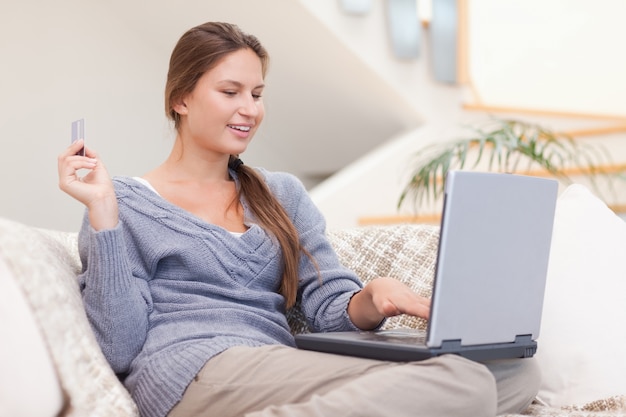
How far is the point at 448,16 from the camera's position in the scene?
4.07m

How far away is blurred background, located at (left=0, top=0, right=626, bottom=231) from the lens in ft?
12.8

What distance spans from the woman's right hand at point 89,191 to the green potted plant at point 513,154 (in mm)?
1166

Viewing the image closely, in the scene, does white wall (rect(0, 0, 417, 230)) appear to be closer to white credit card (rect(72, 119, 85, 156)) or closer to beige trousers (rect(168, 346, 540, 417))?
white credit card (rect(72, 119, 85, 156))

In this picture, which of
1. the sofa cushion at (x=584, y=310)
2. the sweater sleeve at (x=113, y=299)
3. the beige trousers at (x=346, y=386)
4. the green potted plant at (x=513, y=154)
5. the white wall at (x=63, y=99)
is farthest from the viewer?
the white wall at (x=63, y=99)

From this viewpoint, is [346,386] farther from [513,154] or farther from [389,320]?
[513,154]

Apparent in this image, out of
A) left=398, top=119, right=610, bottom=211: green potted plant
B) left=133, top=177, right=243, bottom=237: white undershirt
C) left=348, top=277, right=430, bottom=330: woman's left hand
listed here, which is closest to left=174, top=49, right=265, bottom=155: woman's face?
left=133, top=177, right=243, bottom=237: white undershirt

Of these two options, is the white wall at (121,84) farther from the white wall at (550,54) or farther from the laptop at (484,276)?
the laptop at (484,276)

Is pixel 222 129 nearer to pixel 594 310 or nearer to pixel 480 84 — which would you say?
pixel 594 310

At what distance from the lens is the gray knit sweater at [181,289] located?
1387mm

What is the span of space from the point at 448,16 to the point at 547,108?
0.65m

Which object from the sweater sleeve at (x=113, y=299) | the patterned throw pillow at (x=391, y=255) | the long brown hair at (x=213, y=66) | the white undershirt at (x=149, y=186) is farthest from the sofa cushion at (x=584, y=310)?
the sweater sleeve at (x=113, y=299)

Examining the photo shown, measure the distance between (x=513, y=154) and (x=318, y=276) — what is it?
202cm

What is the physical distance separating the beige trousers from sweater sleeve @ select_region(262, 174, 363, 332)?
0.90ft

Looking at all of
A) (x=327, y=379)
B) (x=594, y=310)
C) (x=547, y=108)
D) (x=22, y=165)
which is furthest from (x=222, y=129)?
(x=547, y=108)
